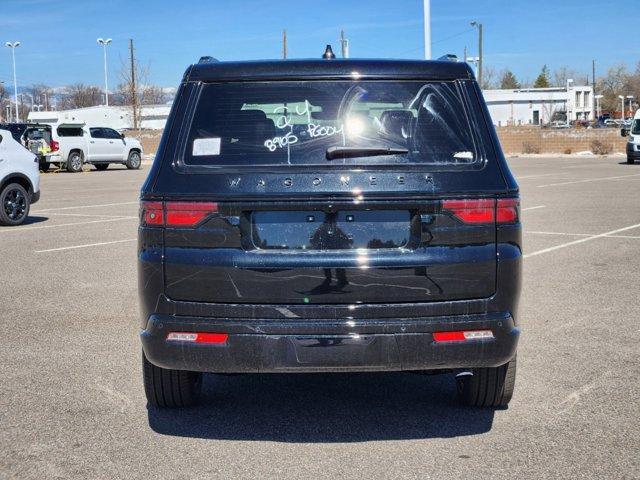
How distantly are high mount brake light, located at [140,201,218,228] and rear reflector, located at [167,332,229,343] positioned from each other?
0.49m

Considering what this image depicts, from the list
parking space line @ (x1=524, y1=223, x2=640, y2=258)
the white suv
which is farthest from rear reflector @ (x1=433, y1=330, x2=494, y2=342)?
the white suv

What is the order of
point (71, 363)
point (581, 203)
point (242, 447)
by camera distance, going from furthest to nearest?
point (581, 203), point (71, 363), point (242, 447)

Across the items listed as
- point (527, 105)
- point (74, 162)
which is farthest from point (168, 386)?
point (527, 105)

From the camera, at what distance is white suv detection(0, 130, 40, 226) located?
14.4 m

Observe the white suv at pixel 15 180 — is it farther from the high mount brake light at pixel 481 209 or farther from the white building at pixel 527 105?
the white building at pixel 527 105

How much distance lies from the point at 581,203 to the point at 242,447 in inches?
605

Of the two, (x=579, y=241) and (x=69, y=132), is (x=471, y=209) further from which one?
(x=69, y=132)

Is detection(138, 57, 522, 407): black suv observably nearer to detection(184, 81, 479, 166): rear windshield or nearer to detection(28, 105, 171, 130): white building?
detection(184, 81, 479, 166): rear windshield

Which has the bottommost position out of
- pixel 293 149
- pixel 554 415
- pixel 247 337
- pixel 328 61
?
pixel 554 415

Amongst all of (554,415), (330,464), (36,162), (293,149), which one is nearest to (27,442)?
(330,464)

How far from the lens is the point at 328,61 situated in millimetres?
4270

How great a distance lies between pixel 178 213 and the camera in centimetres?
404

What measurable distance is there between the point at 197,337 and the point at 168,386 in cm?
74

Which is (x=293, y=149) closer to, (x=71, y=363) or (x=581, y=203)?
(x=71, y=363)
